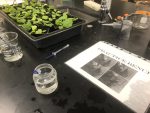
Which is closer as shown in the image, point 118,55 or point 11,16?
point 118,55

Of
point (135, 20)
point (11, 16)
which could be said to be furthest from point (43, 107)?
point (135, 20)

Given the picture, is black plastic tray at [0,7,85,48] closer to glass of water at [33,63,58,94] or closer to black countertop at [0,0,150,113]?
black countertop at [0,0,150,113]

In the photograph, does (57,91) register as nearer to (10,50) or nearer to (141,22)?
(10,50)

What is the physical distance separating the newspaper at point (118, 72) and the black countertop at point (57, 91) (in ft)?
0.09

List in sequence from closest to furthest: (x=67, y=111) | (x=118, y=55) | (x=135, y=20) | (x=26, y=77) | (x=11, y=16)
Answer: (x=67, y=111), (x=26, y=77), (x=118, y=55), (x=11, y=16), (x=135, y=20)

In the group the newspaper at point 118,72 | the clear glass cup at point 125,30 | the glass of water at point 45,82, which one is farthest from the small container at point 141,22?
the glass of water at point 45,82

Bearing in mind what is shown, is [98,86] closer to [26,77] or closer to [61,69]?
[61,69]

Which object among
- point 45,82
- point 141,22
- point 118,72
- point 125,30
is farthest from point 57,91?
point 141,22

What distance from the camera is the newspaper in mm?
453

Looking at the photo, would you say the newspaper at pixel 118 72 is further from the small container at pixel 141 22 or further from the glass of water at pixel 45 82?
the small container at pixel 141 22

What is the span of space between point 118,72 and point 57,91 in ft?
0.78

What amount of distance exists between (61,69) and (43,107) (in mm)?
177

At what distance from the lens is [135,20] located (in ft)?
2.97

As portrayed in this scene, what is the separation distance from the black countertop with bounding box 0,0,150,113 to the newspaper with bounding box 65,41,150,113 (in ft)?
0.09
